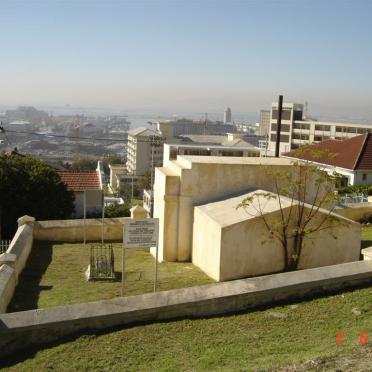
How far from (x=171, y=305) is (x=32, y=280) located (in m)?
5.71

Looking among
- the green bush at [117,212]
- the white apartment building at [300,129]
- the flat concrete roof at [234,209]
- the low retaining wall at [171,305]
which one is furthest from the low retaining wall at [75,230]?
the white apartment building at [300,129]

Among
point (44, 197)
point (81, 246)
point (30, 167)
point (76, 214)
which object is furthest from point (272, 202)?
point (76, 214)

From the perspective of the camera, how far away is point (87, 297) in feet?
35.6

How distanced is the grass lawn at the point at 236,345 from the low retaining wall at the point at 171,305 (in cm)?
18

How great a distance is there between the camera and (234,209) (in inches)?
526

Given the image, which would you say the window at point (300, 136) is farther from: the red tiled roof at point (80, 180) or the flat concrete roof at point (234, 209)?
the flat concrete roof at point (234, 209)

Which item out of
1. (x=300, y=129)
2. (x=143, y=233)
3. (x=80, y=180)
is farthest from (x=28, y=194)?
(x=300, y=129)

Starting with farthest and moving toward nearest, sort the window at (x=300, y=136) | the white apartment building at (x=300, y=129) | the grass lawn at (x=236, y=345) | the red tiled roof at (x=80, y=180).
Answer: the window at (x=300, y=136) → the white apartment building at (x=300, y=129) → the red tiled roof at (x=80, y=180) → the grass lawn at (x=236, y=345)

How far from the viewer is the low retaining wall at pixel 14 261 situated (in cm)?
1013

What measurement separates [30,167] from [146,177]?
2613 inches

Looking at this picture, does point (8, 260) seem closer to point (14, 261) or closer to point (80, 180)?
point (14, 261)

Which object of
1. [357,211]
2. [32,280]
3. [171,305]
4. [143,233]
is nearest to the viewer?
[171,305]

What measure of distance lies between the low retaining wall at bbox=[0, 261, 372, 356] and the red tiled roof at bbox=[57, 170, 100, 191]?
68.3ft

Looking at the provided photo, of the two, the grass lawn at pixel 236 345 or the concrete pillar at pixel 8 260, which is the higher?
the grass lawn at pixel 236 345
